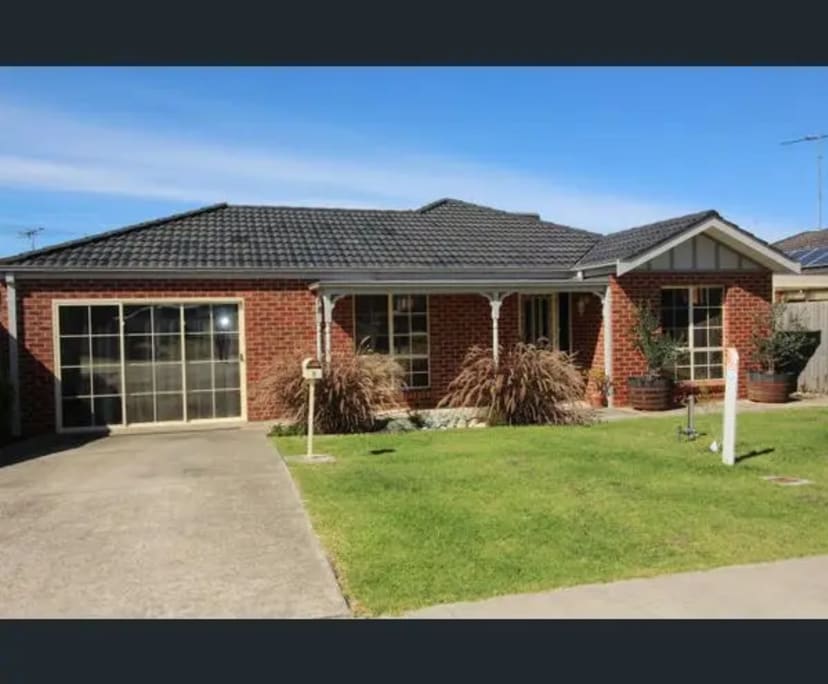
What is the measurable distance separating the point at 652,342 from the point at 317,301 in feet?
20.8

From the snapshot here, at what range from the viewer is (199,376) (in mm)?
14055

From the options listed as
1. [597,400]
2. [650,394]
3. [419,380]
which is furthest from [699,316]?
[419,380]

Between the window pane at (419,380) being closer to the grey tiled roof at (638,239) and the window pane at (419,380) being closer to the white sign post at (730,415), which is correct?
the grey tiled roof at (638,239)

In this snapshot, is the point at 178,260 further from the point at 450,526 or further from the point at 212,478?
the point at 450,526

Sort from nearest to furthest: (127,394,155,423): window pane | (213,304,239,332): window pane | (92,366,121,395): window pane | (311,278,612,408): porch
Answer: (92,366,121,395): window pane → (127,394,155,423): window pane → (213,304,239,332): window pane → (311,278,612,408): porch

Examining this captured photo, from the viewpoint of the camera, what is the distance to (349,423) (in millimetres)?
12617

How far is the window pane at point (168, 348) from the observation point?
45.3ft

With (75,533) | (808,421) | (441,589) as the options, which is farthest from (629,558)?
(808,421)

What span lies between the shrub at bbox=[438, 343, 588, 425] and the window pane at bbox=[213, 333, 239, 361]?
4.08 metres

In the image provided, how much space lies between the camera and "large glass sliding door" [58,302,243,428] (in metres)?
13.5

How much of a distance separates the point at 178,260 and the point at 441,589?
1045 centimetres

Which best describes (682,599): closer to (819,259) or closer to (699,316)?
(699,316)

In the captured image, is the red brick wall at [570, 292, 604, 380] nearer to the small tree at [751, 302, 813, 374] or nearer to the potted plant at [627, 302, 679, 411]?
the potted plant at [627, 302, 679, 411]

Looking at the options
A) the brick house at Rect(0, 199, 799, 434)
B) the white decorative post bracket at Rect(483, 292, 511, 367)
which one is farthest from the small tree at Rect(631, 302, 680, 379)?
the white decorative post bracket at Rect(483, 292, 511, 367)
